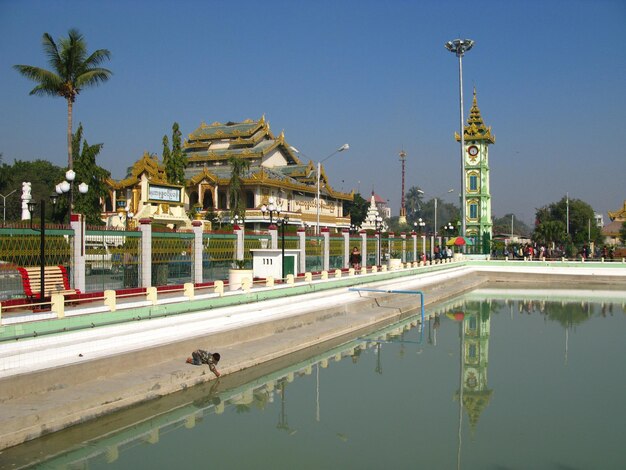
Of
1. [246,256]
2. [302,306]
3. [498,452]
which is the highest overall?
[246,256]

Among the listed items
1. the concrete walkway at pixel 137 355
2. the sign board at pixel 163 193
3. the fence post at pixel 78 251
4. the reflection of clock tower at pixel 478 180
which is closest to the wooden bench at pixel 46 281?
the fence post at pixel 78 251

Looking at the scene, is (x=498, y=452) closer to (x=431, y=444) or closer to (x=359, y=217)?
(x=431, y=444)

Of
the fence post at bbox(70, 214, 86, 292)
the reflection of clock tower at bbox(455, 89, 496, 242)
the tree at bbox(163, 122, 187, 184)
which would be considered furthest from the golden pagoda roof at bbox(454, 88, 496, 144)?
the fence post at bbox(70, 214, 86, 292)

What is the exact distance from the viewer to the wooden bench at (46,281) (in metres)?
12.6

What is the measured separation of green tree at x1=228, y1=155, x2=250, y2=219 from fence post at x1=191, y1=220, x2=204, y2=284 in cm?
2484

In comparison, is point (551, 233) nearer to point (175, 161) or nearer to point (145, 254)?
point (175, 161)

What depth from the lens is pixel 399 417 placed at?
1134 centimetres

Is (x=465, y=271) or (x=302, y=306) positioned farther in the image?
(x=465, y=271)

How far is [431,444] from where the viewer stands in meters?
10.0

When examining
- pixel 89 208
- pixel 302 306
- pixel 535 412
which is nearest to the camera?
pixel 535 412

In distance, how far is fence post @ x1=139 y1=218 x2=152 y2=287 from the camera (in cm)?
1616

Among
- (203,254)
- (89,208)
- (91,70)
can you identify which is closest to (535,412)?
(203,254)

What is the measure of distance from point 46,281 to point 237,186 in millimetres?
34498

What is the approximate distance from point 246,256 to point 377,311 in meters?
5.27
